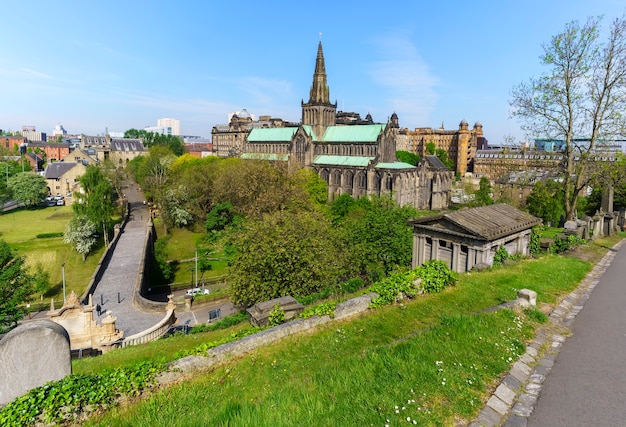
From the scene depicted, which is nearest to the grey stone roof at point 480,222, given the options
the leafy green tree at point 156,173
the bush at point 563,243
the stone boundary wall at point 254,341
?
the bush at point 563,243

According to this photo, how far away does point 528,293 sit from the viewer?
36.1ft

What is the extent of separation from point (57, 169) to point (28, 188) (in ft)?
43.5

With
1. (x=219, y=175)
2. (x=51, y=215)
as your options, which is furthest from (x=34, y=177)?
(x=219, y=175)

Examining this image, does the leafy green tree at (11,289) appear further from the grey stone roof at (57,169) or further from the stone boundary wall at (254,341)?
the grey stone roof at (57,169)

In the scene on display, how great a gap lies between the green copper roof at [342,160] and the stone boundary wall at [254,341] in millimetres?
60265

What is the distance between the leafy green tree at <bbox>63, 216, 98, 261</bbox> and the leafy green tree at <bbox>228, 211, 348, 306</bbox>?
27.1 meters

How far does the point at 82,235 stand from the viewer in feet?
136

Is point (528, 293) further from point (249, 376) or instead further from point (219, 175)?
point (219, 175)

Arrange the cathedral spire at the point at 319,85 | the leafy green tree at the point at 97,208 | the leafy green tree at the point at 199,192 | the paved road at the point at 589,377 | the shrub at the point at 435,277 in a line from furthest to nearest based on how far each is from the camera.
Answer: the cathedral spire at the point at 319,85, the leafy green tree at the point at 199,192, the leafy green tree at the point at 97,208, the shrub at the point at 435,277, the paved road at the point at 589,377

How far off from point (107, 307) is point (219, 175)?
29564 millimetres

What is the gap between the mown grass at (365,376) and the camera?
6.42m

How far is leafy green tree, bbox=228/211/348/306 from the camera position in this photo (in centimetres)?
2064

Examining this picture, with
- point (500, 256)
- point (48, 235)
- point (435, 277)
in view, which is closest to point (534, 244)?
point (500, 256)

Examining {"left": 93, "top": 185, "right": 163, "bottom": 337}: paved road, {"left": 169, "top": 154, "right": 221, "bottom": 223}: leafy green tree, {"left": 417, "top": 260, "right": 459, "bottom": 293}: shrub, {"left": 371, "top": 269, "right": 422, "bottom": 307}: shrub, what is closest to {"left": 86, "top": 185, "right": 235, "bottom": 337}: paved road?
{"left": 93, "top": 185, "right": 163, "bottom": 337}: paved road
